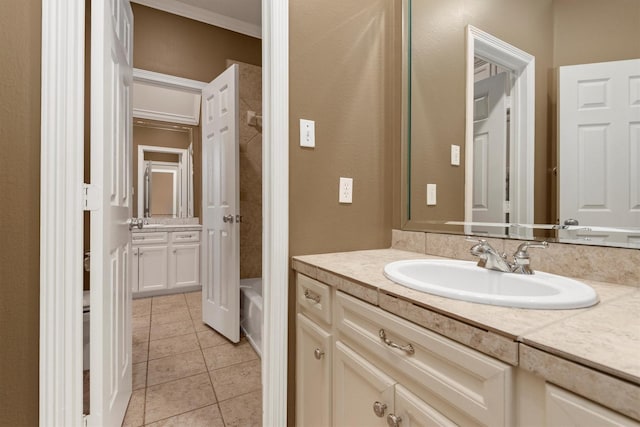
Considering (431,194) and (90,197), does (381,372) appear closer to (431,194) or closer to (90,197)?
Answer: (431,194)

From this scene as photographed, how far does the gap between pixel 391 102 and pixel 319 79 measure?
43 centimetres

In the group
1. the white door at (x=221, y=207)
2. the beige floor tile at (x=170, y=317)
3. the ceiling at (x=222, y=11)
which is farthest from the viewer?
the ceiling at (x=222, y=11)

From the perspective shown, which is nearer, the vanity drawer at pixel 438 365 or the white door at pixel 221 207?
the vanity drawer at pixel 438 365

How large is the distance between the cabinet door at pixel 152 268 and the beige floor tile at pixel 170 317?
0.64 m

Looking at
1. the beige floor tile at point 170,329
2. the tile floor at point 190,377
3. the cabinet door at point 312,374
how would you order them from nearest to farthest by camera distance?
the cabinet door at point 312,374
the tile floor at point 190,377
the beige floor tile at point 170,329

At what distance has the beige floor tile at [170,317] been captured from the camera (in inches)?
107

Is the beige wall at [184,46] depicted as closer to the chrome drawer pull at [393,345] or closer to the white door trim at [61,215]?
the white door trim at [61,215]

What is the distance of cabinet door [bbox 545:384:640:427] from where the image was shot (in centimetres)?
38

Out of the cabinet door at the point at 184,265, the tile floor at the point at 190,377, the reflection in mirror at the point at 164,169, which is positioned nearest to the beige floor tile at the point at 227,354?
the tile floor at the point at 190,377

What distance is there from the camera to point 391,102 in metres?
1.54

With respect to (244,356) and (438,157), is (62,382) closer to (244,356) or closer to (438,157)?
(244,356)

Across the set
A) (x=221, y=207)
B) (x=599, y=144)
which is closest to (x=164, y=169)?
(x=221, y=207)

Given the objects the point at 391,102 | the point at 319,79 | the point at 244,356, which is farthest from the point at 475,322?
the point at 244,356

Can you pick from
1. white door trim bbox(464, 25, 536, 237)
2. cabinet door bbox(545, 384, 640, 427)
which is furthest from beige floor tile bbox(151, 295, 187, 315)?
cabinet door bbox(545, 384, 640, 427)
